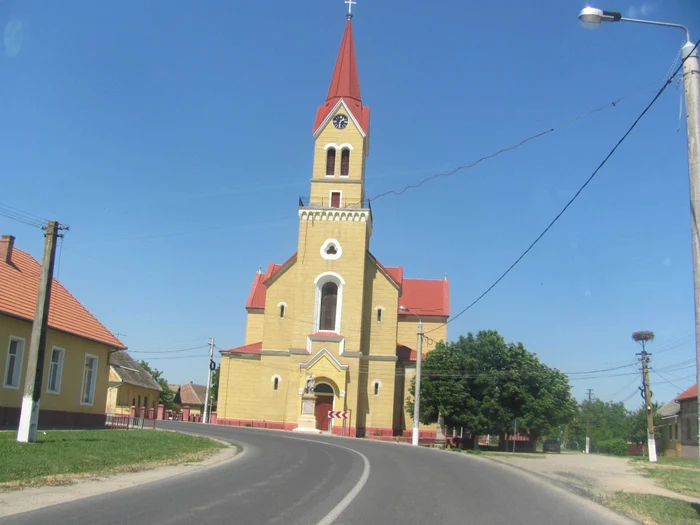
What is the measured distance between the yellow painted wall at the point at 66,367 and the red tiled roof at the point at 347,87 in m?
26.7

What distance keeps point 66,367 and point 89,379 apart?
2.68 meters

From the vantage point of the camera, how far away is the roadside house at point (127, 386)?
2132 inches

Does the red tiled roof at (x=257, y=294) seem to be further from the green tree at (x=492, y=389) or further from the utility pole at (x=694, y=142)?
the utility pole at (x=694, y=142)

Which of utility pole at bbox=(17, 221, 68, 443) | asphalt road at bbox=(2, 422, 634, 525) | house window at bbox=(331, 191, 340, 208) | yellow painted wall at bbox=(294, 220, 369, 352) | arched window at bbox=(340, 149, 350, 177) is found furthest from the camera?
arched window at bbox=(340, 149, 350, 177)

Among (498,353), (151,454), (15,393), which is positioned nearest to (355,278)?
(498,353)

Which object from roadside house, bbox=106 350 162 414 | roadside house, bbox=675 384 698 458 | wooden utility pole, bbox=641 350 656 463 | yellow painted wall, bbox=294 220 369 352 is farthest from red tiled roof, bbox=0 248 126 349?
roadside house, bbox=675 384 698 458

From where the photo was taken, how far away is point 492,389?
146ft

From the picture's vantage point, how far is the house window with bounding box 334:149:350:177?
171ft

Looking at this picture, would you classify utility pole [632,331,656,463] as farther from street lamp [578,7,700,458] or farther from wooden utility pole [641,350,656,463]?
street lamp [578,7,700,458]

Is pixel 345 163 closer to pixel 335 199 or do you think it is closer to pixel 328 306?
pixel 335 199

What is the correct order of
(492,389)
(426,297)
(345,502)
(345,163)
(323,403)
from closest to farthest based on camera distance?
(345,502) → (492,389) → (323,403) → (345,163) → (426,297)

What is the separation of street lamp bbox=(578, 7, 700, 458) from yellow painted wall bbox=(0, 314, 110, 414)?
2186 centimetres

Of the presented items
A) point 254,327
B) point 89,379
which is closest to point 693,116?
point 89,379

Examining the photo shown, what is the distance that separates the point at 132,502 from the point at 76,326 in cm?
2116
